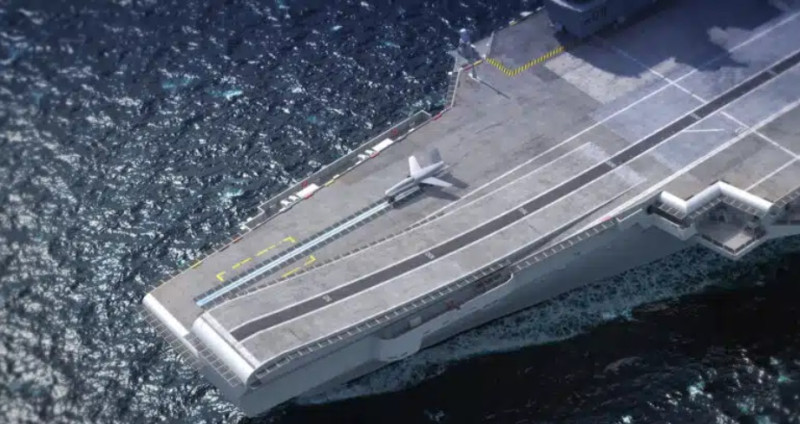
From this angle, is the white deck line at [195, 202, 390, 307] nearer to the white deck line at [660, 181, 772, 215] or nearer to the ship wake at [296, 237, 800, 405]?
the ship wake at [296, 237, 800, 405]

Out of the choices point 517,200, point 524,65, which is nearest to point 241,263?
point 517,200

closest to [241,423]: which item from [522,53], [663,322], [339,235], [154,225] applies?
[339,235]

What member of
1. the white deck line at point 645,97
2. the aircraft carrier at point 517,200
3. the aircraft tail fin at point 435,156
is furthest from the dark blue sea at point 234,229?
the aircraft tail fin at point 435,156

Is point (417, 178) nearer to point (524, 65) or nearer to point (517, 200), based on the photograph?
point (517, 200)

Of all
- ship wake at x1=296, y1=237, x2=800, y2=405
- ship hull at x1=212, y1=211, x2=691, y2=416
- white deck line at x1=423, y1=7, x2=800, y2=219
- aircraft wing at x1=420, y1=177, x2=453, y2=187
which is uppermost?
aircraft wing at x1=420, y1=177, x2=453, y2=187

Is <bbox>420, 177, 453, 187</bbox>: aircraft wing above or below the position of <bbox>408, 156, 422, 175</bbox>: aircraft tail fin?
below

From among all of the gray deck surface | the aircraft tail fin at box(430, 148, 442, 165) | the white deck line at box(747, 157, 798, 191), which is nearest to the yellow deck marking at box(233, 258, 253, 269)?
the gray deck surface

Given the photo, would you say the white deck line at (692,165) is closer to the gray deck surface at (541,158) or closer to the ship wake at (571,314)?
the gray deck surface at (541,158)
